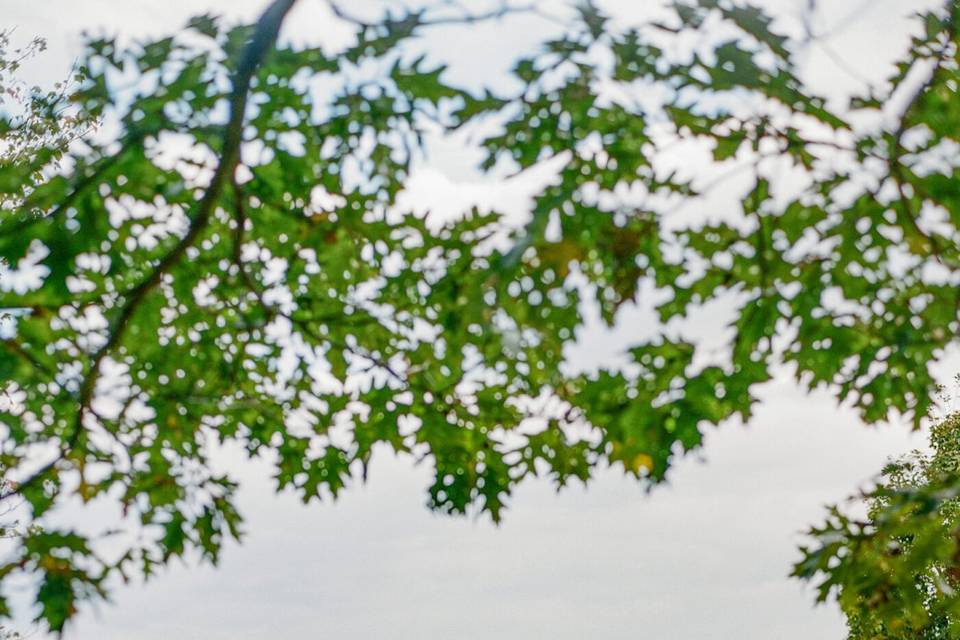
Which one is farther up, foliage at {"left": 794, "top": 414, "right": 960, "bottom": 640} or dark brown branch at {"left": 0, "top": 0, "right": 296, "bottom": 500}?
dark brown branch at {"left": 0, "top": 0, "right": 296, "bottom": 500}

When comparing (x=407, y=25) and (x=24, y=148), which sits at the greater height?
(x=24, y=148)

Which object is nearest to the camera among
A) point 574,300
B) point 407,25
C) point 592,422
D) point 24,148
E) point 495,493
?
point 407,25

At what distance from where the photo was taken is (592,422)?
550cm

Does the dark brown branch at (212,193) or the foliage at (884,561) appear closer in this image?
the foliage at (884,561)

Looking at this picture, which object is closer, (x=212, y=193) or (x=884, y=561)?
(x=884, y=561)

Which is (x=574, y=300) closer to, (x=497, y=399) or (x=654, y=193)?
(x=654, y=193)

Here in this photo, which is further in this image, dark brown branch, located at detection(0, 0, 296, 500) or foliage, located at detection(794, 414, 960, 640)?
dark brown branch, located at detection(0, 0, 296, 500)

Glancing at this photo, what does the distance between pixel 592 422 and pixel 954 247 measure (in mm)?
2012

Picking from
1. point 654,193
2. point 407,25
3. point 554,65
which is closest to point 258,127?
point 407,25

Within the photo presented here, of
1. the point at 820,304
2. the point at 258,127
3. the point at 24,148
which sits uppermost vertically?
the point at 24,148

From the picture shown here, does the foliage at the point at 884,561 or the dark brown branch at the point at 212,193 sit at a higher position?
the dark brown branch at the point at 212,193

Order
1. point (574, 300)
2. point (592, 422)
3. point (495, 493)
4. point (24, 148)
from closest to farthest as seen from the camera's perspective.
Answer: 1. point (574, 300)
2. point (592, 422)
3. point (495, 493)
4. point (24, 148)

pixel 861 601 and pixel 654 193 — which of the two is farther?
pixel 861 601

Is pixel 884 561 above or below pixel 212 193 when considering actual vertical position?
below
